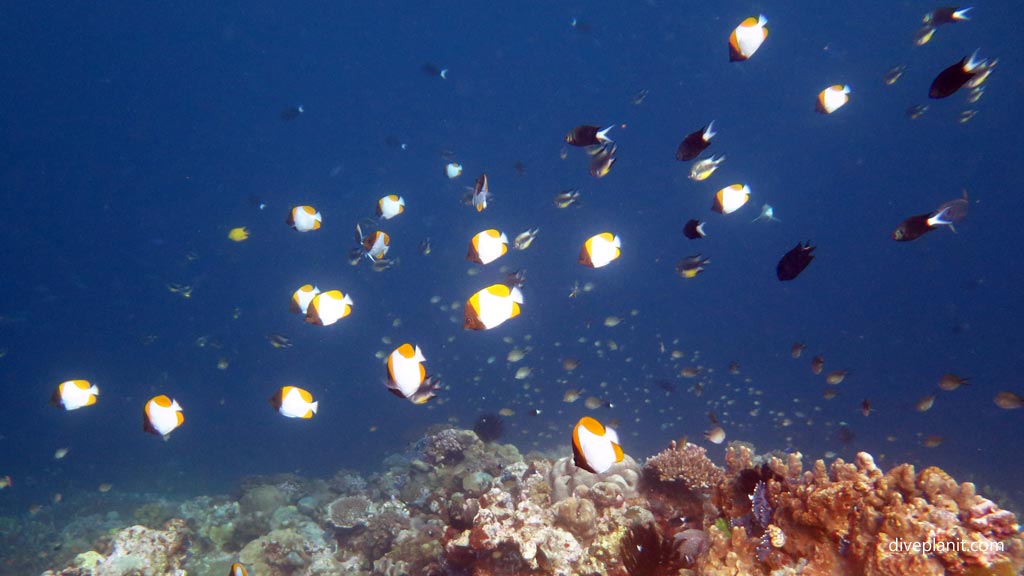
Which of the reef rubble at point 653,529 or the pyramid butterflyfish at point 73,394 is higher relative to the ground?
the pyramid butterflyfish at point 73,394

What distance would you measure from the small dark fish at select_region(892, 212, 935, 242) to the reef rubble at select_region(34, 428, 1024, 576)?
2722 mm

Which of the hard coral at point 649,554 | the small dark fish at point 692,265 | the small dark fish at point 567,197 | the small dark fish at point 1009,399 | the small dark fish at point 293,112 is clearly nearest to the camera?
the hard coral at point 649,554

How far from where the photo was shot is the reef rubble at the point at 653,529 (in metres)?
3.24

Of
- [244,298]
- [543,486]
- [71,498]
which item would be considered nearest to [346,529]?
[543,486]

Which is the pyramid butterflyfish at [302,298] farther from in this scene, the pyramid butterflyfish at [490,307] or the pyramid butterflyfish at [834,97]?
the pyramid butterflyfish at [834,97]

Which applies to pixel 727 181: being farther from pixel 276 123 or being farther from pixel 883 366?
pixel 276 123

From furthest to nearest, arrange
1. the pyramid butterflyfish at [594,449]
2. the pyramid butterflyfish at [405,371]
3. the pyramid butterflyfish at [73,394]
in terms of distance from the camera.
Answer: the pyramid butterflyfish at [73,394]
the pyramid butterflyfish at [405,371]
the pyramid butterflyfish at [594,449]

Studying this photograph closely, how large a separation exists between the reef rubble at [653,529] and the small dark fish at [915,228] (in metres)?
2.72

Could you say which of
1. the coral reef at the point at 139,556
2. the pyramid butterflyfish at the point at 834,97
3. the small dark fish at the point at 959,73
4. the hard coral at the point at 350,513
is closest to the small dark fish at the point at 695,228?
the pyramid butterflyfish at the point at 834,97

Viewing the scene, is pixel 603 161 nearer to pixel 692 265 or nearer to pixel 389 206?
pixel 692 265

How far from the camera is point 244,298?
74.4 metres

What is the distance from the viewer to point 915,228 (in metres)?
5.23

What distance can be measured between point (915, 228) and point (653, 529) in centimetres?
436

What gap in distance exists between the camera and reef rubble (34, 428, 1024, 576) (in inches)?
128
